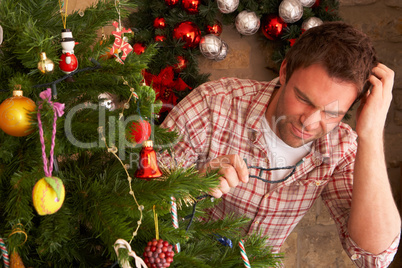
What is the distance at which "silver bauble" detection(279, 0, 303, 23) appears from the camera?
1478 mm

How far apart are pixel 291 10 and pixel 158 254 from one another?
4.12 ft

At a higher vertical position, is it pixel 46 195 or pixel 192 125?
pixel 46 195

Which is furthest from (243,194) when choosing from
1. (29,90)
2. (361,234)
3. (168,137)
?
(29,90)

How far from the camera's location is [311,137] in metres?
1.25

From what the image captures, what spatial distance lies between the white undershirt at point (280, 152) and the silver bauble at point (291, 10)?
18.1 inches

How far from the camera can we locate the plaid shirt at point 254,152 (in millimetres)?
1334

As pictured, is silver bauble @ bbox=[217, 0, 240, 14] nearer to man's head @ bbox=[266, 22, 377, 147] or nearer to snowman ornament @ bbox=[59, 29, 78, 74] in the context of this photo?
man's head @ bbox=[266, 22, 377, 147]

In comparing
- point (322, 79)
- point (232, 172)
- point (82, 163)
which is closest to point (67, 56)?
point (82, 163)

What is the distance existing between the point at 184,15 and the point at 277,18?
1.35 ft

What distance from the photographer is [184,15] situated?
4.94 ft

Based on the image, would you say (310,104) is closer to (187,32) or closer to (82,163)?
(187,32)

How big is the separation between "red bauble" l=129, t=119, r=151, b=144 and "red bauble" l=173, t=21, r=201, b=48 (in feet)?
3.11

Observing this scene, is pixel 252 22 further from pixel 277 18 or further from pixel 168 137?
pixel 168 137

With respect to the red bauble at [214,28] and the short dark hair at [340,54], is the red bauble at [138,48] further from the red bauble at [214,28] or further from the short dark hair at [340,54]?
the short dark hair at [340,54]
